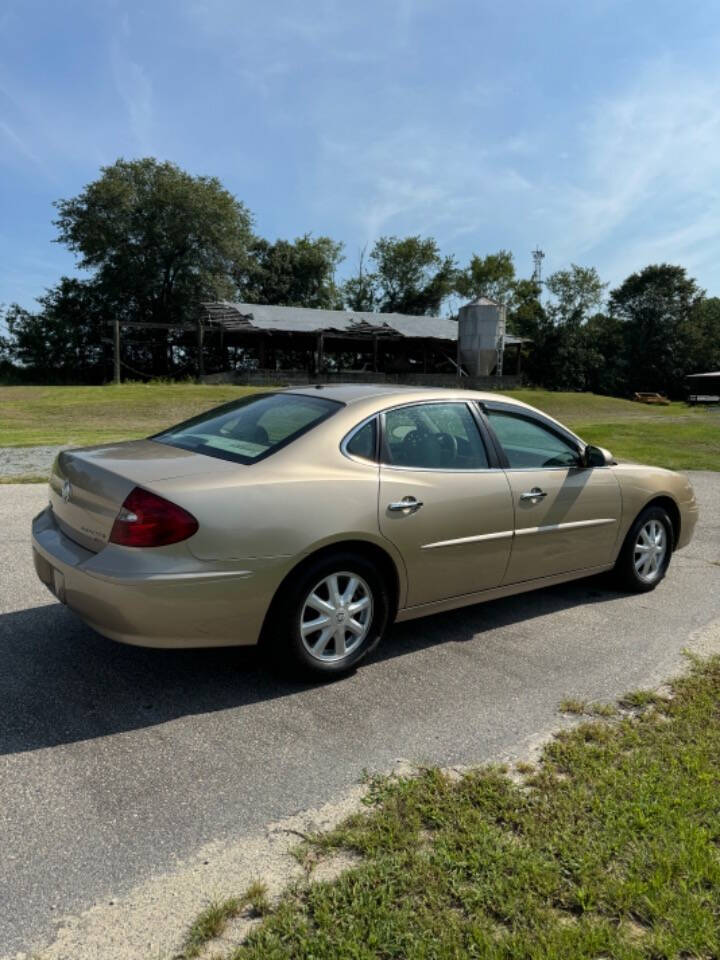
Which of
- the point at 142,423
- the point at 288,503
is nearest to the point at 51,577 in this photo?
the point at 288,503

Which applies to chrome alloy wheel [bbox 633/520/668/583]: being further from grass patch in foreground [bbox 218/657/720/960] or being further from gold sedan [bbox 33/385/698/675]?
grass patch in foreground [bbox 218/657/720/960]

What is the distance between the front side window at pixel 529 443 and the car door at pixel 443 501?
182 millimetres

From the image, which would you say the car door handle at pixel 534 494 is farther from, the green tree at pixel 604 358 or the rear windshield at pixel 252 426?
the green tree at pixel 604 358

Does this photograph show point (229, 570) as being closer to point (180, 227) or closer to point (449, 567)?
point (449, 567)

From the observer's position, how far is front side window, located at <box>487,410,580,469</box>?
4.38 meters

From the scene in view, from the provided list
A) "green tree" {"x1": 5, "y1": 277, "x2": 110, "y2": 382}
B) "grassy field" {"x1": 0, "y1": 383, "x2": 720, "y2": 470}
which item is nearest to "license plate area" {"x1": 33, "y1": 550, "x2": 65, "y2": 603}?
"grassy field" {"x1": 0, "y1": 383, "x2": 720, "y2": 470}

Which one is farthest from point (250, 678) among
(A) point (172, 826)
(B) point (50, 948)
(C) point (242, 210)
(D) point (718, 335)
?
(D) point (718, 335)

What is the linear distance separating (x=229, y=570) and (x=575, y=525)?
248cm

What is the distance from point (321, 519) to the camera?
131 inches

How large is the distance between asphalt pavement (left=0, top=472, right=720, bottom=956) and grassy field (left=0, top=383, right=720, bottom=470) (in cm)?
1020

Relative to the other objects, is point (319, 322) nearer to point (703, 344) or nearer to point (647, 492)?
point (647, 492)

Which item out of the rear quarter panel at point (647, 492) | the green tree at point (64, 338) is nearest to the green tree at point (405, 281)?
the green tree at point (64, 338)

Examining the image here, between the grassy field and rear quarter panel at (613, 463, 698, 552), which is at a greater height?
rear quarter panel at (613, 463, 698, 552)

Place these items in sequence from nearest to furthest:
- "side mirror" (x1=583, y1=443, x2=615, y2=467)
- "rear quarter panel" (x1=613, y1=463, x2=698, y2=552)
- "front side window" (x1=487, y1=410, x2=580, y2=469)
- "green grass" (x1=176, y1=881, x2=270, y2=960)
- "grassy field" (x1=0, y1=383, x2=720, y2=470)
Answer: "green grass" (x1=176, y1=881, x2=270, y2=960), "front side window" (x1=487, y1=410, x2=580, y2=469), "side mirror" (x1=583, y1=443, x2=615, y2=467), "rear quarter panel" (x1=613, y1=463, x2=698, y2=552), "grassy field" (x1=0, y1=383, x2=720, y2=470)
